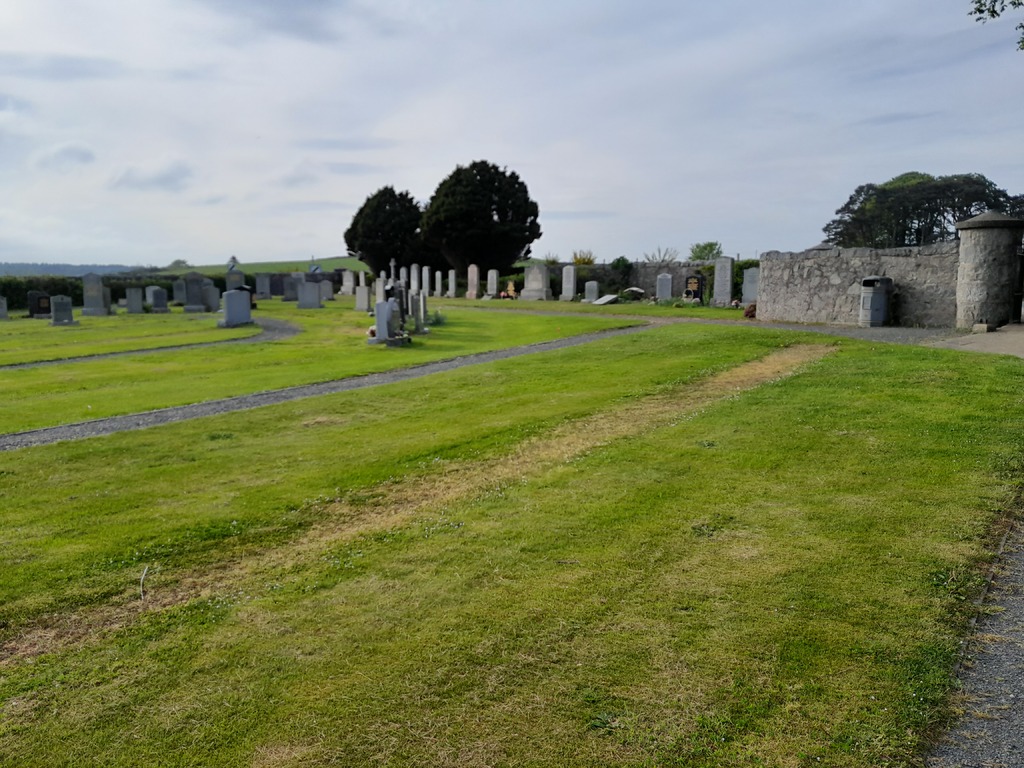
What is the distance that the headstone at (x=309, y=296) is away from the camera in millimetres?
37281

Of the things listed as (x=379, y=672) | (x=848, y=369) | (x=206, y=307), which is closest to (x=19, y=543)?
(x=379, y=672)

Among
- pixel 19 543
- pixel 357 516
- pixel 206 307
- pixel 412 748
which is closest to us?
pixel 412 748

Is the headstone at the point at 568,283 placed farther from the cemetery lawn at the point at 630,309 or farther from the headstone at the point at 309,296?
the headstone at the point at 309,296

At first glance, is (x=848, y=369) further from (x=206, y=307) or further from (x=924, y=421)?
(x=206, y=307)

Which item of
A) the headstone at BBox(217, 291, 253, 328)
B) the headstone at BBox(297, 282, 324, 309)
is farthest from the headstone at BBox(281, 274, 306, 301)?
the headstone at BBox(217, 291, 253, 328)

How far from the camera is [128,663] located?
3.81 metres

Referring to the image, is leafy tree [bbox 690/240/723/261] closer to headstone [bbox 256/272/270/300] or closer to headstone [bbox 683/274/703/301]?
headstone [bbox 683/274/703/301]

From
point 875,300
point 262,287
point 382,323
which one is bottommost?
point 382,323

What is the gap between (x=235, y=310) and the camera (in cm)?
2680

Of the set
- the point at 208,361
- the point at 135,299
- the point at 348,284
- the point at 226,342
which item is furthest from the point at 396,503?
the point at 348,284

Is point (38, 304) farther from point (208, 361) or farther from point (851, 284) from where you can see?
point (851, 284)

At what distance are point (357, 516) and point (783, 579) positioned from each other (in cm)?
330

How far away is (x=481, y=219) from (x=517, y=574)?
175 feet

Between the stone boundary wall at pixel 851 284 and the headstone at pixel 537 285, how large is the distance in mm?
17184
